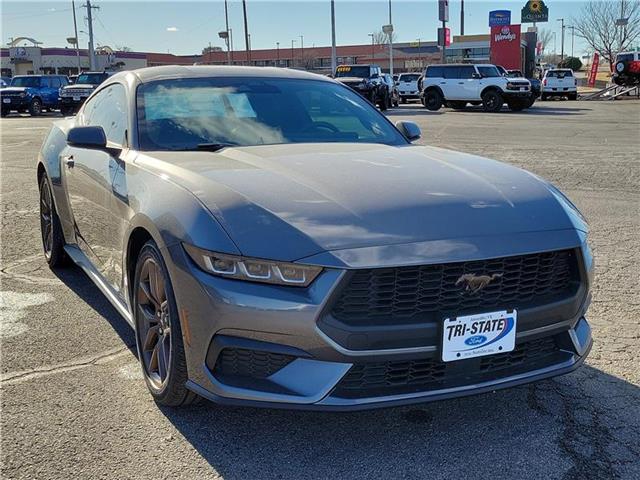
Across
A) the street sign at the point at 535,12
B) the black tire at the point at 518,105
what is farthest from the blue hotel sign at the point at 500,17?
the black tire at the point at 518,105

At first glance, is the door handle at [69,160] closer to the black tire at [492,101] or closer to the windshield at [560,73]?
the black tire at [492,101]

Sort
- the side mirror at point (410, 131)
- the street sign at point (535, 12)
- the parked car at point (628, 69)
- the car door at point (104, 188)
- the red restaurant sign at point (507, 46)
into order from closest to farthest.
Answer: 1. the car door at point (104, 188)
2. the side mirror at point (410, 131)
3. the parked car at point (628, 69)
4. the red restaurant sign at point (507, 46)
5. the street sign at point (535, 12)

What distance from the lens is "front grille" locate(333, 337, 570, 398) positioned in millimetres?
2484

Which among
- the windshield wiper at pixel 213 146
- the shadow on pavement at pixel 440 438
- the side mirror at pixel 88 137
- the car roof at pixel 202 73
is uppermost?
the car roof at pixel 202 73

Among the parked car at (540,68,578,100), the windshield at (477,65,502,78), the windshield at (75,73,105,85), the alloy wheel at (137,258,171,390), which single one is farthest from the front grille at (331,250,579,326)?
the parked car at (540,68,578,100)

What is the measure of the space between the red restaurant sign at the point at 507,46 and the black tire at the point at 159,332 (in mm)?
43339

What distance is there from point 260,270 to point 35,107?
1197 inches

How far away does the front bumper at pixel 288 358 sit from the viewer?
2.41m

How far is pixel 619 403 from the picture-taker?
10.2 feet

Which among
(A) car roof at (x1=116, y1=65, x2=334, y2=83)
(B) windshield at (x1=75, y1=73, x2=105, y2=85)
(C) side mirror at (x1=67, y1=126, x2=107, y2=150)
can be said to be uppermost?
(B) windshield at (x1=75, y1=73, x2=105, y2=85)

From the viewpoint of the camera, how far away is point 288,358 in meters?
2.47

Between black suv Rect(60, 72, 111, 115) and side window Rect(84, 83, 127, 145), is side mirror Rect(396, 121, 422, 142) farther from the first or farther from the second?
black suv Rect(60, 72, 111, 115)

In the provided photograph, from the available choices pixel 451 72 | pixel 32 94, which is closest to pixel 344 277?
pixel 451 72

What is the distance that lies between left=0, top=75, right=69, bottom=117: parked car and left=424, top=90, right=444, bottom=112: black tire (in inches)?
665
